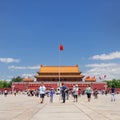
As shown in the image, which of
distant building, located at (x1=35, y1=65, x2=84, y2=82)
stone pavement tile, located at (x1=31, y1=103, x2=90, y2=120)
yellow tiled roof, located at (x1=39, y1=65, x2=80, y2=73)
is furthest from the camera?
yellow tiled roof, located at (x1=39, y1=65, x2=80, y2=73)

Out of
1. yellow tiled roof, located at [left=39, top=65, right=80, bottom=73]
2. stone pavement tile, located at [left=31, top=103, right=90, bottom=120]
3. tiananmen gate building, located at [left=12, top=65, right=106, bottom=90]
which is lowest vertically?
stone pavement tile, located at [left=31, top=103, right=90, bottom=120]

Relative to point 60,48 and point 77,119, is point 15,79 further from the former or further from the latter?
point 77,119

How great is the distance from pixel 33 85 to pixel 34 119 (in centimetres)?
9209

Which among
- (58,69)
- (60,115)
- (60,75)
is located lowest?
(60,115)

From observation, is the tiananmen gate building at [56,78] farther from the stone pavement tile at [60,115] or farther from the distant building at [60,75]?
the stone pavement tile at [60,115]

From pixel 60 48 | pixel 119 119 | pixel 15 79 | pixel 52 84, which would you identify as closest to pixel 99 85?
pixel 52 84

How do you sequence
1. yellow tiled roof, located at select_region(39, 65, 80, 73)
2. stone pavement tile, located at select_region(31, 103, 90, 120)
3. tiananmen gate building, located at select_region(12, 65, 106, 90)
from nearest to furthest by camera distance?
stone pavement tile, located at select_region(31, 103, 90, 120) → tiananmen gate building, located at select_region(12, 65, 106, 90) → yellow tiled roof, located at select_region(39, 65, 80, 73)

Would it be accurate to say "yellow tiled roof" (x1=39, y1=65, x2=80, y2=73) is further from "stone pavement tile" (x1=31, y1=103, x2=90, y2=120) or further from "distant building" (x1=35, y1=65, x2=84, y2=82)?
"stone pavement tile" (x1=31, y1=103, x2=90, y2=120)

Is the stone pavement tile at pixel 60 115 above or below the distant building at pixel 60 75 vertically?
below

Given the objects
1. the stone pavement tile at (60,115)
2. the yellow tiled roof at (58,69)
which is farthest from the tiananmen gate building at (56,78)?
the stone pavement tile at (60,115)

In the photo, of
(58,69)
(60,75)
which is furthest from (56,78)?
(58,69)

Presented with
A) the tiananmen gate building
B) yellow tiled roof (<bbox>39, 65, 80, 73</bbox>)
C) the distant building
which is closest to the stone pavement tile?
the tiananmen gate building

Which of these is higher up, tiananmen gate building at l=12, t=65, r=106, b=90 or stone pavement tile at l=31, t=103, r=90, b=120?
tiananmen gate building at l=12, t=65, r=106, b=90

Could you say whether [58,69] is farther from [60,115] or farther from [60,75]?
[60,115]
